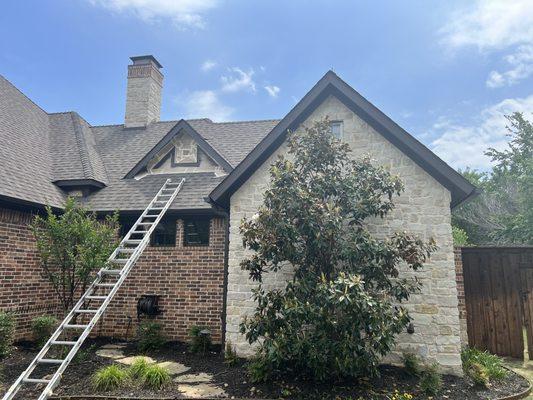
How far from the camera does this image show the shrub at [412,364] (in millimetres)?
6578

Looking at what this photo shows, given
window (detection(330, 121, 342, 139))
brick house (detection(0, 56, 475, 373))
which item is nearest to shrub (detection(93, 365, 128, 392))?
brick house (detection(0, 56, 475, 373))

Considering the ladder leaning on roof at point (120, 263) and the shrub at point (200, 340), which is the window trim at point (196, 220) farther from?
the shrub at point (200, 340)

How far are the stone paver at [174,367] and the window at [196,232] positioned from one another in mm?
3060

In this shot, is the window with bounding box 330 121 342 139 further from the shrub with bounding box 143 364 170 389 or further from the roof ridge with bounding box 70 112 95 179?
the roof ridge with bounding box 70 112 95 179

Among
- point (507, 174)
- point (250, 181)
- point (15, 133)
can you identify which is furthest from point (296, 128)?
point (507, 174)

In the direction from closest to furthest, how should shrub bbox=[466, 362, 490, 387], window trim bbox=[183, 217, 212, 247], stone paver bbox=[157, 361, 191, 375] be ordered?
shrub bbox=[466, 362, 490, 387] → stone paver bbox=[157, 361, 191, 375] → window trim bbox=[183, 217, 212, 247]

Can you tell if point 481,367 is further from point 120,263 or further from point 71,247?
point 71,247

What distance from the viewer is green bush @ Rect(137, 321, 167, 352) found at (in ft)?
27.9

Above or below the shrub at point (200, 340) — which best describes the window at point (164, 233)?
above

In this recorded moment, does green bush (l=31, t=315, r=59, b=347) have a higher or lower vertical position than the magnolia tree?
lower

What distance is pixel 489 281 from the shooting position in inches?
340

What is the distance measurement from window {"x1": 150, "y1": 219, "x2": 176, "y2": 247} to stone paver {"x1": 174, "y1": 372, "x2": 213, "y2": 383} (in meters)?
3.95

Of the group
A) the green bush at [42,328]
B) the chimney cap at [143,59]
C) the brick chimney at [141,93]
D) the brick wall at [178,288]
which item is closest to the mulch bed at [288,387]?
the green bush at [42,328]

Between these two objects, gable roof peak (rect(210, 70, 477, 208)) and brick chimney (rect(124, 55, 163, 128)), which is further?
brick chimney (rect(124, 55, 163, 128))
